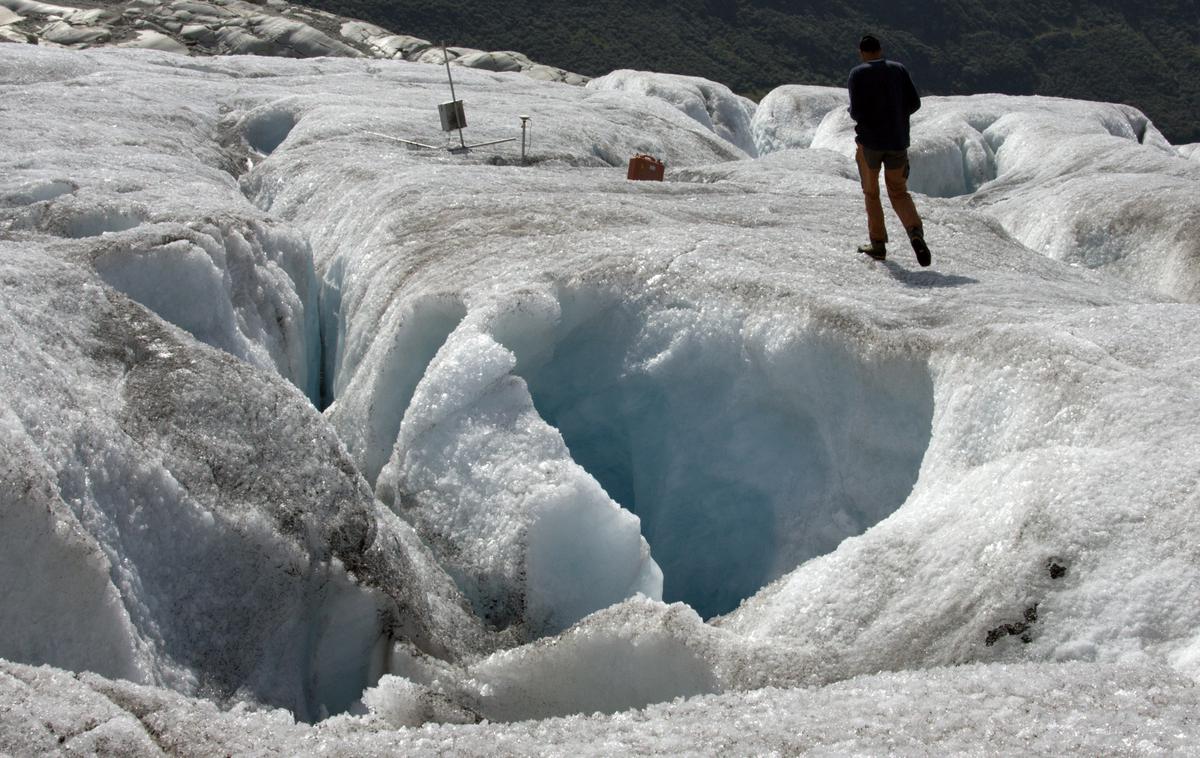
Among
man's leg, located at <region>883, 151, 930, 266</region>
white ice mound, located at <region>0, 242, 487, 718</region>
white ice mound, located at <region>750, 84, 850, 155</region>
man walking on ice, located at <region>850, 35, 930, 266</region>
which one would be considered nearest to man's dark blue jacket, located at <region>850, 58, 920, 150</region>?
man walking on ice, located at <region>850, 35, 930, 266</region>

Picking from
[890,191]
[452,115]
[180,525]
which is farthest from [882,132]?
[452,115]

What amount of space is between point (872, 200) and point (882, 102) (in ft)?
2.65

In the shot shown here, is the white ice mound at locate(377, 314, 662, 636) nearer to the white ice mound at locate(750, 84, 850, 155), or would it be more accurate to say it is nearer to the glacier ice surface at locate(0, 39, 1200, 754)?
the glacier ice surface at locate(0, 39, 1200, 754)

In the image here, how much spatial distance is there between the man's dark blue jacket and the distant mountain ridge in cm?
6931

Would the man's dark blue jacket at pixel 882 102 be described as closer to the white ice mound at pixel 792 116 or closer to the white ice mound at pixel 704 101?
the white ice mound at pixel 704 101

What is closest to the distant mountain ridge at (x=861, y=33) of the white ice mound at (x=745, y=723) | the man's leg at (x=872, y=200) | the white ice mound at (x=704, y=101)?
the white ice mound at (x=704, y=101)

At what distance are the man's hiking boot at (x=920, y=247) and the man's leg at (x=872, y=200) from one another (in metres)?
0.23

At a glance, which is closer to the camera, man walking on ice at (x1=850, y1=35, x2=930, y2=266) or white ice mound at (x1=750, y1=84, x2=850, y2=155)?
man walking on ice at (x1=850, y1=35, x2=930, y2=266)

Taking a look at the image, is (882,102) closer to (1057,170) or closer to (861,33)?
(1057,170)

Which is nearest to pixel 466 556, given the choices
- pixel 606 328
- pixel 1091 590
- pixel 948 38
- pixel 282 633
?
pixel 282 633

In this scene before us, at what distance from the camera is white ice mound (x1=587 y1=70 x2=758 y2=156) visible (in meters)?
28.3

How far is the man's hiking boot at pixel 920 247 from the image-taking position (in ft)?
31.6

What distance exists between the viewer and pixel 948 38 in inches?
3807

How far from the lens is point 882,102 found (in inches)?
376
